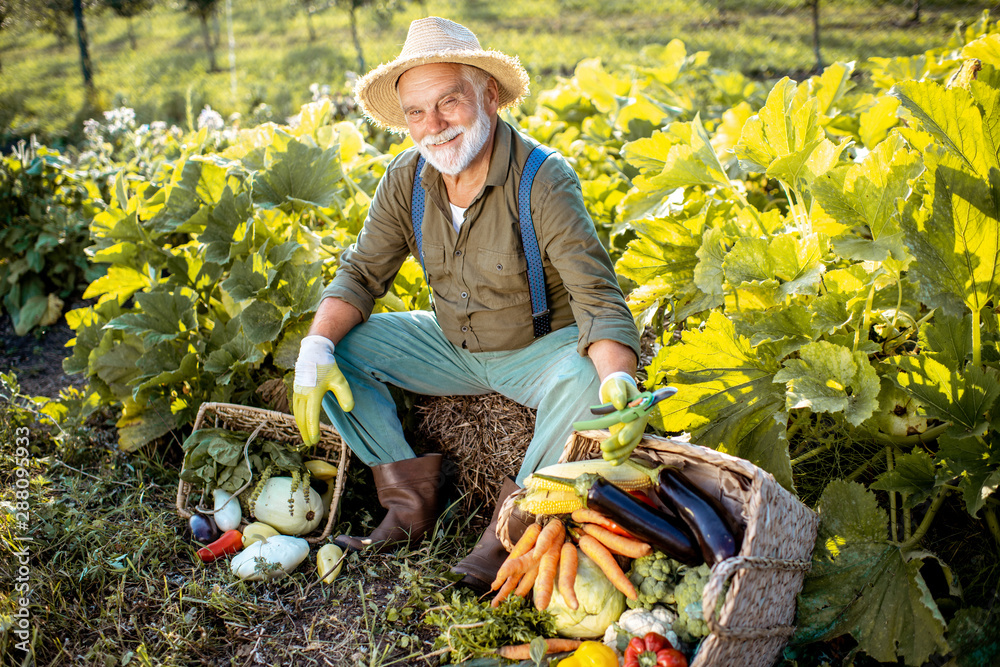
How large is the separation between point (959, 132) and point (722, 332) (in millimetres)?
812

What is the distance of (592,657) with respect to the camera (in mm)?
1854

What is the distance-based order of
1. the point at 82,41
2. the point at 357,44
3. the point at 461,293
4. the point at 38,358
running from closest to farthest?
the point at 461,293
the point at 38,358
the point at 82,41
the point at 357,44

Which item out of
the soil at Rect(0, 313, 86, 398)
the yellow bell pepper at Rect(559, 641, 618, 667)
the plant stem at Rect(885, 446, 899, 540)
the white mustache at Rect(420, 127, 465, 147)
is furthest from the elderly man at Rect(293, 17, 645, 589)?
the soil at Rect(0, 313, 86, 398)

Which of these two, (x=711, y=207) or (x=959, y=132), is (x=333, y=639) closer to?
(x=711, y=207)

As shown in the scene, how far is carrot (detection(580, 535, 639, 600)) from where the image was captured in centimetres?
200

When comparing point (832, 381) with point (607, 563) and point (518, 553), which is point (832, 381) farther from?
point (518, 553)

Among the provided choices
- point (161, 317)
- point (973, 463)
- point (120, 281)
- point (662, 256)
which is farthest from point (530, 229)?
point (120, 281)

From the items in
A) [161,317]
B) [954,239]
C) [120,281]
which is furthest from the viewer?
[120,281]

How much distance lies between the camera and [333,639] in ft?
7.22

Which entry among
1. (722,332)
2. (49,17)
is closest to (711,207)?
(722,332)

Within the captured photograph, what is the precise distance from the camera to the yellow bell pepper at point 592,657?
184 cm

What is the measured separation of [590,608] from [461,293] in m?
1.15

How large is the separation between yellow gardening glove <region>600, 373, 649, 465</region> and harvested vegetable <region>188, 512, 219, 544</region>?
4.92 ft

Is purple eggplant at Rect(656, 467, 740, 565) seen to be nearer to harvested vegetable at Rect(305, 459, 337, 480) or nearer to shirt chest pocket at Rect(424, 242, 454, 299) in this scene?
shirt chest pocket at Rect(424, 242, 454, 299)
